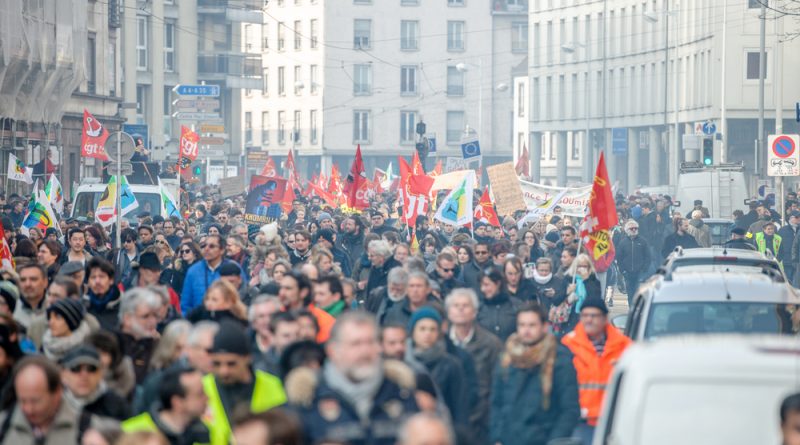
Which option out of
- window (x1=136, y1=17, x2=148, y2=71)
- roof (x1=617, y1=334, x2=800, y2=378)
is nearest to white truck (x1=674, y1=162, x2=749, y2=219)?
window (x1=136, y1=17, x2=148, y2=71)

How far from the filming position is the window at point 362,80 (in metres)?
95.7

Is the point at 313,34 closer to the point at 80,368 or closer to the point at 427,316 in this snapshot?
the point at 427,316

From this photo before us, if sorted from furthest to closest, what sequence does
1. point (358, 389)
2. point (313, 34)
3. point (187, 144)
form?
point (313, 34), point (187, 144), point (358, 389)

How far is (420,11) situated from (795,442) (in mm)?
91713

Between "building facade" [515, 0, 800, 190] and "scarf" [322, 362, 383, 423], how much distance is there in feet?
163

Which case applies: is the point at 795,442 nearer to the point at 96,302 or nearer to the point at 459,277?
the point at 96,302

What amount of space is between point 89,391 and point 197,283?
6.76m

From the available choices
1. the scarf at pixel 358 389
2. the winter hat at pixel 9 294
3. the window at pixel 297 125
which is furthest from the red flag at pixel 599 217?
the window at pixel 297 125

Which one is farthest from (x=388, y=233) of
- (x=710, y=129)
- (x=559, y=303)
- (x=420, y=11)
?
(x=420, y=11)

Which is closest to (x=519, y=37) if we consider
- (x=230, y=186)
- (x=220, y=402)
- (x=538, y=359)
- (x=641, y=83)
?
(x=641, y=83)

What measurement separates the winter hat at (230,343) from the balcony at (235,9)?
229 feet

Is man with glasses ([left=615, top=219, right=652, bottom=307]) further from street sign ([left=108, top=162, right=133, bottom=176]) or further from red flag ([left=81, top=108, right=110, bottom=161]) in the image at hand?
red flag ([left=81, top=108, right=110, bottom=161])

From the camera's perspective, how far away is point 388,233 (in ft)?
65.6

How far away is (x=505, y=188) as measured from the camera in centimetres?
3075
